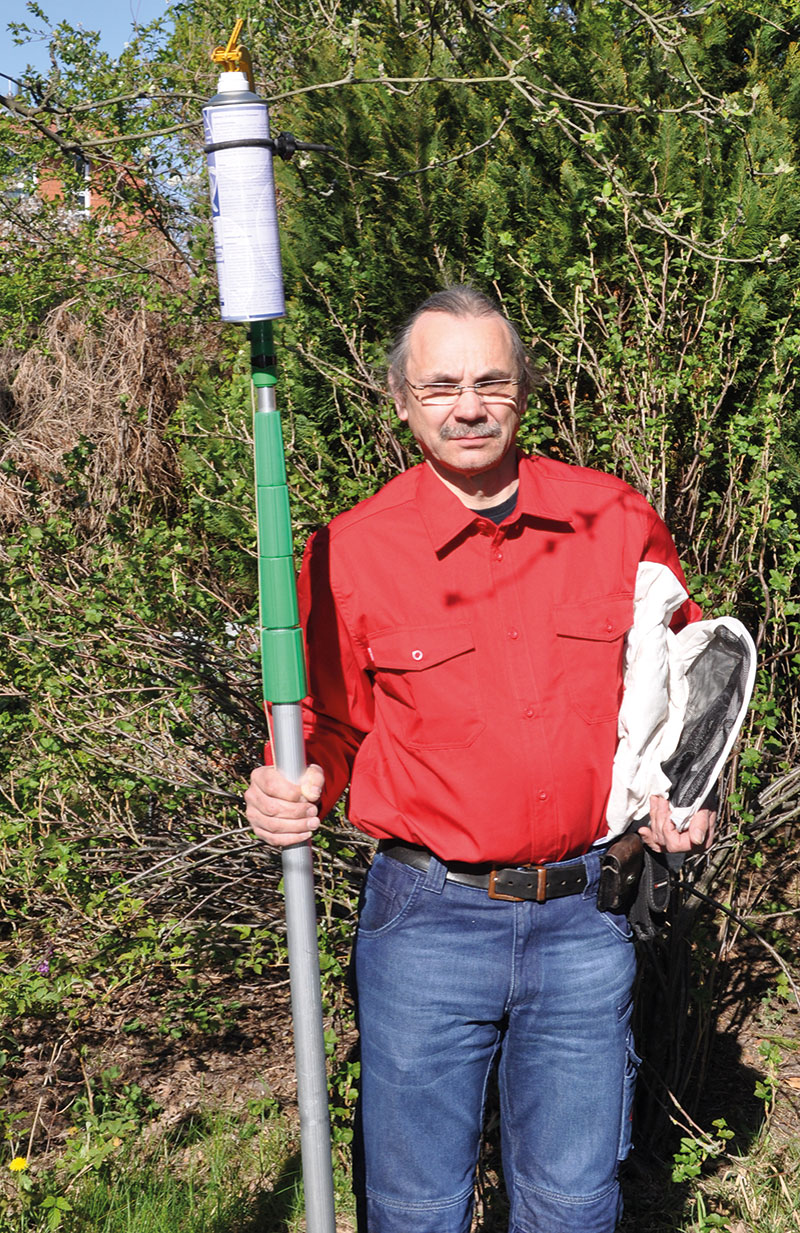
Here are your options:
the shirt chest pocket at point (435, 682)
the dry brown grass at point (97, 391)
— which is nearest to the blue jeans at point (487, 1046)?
the shirt chest pocket at point (435, 682)

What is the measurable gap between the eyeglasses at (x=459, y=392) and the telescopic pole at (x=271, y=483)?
0.40 meters

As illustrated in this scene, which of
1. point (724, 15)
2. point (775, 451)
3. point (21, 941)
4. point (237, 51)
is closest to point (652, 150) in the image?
point (724, 15)

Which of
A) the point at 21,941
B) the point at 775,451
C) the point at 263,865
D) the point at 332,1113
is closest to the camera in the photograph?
the point at 332,1113

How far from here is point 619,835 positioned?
2355mm

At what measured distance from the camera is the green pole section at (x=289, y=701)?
6.28 feet

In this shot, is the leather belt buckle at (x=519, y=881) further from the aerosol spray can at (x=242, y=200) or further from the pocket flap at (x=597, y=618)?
the aerosol spray can at (x=242, y=200)

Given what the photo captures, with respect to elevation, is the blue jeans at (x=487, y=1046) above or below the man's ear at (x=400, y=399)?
below

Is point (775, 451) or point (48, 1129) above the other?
point (775, 451)

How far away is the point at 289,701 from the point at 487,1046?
33.1 inches

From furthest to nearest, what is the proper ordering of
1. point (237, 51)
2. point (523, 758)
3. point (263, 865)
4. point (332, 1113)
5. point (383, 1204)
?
point (263, 865) < point (332, 1113) < point (383, 1204) < point (523, 758) < point (237, 51)

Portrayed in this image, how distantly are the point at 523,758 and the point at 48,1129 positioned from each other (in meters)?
2.37

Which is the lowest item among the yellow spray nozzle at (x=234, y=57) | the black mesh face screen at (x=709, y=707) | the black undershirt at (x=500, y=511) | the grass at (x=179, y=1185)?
the grass at (x=179, y=1185)

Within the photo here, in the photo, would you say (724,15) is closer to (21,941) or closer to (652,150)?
(652,150)

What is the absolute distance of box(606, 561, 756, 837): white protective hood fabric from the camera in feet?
7.62
